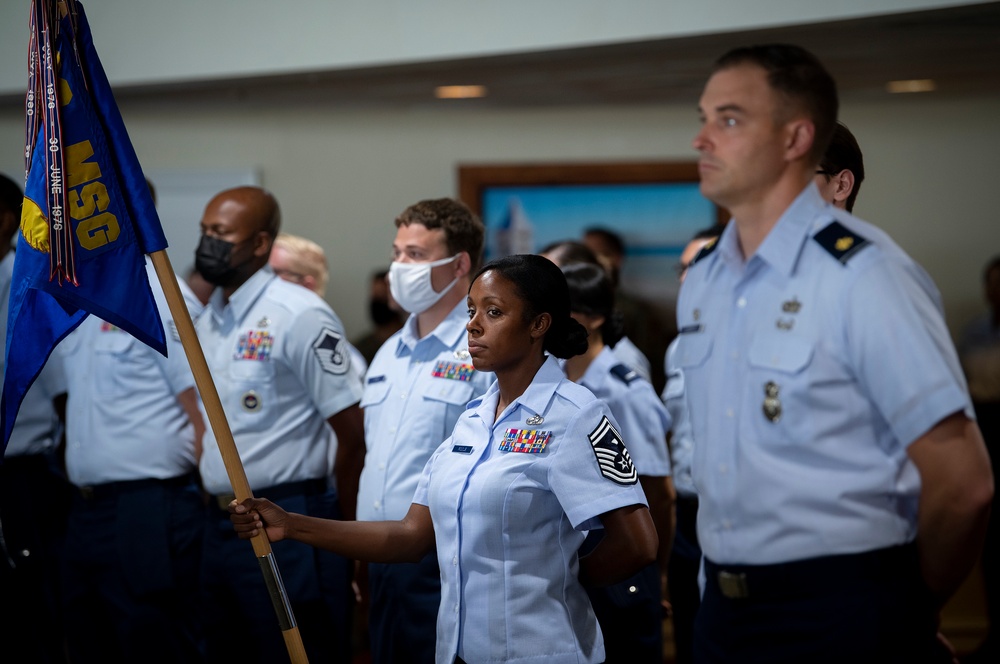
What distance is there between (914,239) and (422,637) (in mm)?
4297

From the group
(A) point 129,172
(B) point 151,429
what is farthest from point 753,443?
(B) point 151,429

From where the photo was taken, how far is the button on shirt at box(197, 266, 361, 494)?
305cm

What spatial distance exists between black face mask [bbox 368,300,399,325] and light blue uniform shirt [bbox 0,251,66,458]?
210 cm

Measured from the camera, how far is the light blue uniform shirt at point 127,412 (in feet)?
11.2

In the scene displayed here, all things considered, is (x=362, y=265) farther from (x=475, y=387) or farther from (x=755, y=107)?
(x=755, y=107)

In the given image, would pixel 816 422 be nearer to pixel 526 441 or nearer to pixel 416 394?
pixel 526 441

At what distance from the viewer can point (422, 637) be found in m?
2.58

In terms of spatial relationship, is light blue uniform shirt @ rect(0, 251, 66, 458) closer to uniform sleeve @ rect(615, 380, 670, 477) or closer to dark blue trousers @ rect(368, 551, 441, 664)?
dark blue trousers @ rect(368, 551, 441, 664)

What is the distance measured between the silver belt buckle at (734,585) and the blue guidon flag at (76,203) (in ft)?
4.25

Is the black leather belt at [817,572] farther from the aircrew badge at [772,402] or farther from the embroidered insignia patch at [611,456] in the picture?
the embroidered insignia patch at [611,456]

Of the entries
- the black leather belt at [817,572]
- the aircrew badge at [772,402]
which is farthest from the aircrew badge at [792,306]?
the black leather belt at [817,572]

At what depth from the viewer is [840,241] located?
1.60 m

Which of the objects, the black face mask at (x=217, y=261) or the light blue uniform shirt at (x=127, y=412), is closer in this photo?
the black face mask at (x=217, y=261)

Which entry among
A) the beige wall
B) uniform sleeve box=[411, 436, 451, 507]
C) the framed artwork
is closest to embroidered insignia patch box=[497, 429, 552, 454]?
uniform sleeve box=[411, 436, 451, 507]
